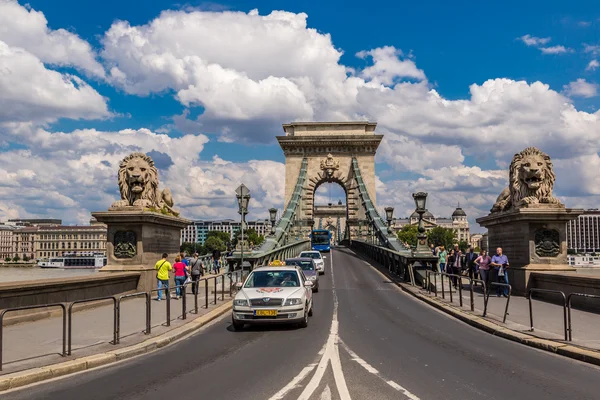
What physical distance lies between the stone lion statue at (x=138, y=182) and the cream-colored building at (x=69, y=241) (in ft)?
257

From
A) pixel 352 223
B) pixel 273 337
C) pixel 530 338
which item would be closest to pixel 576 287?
pixel 530 338

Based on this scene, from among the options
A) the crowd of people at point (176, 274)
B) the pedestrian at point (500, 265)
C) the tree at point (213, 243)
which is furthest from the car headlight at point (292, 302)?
the tree at point (213, 243)

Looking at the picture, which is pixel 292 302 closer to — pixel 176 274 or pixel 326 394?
pixel 326 394

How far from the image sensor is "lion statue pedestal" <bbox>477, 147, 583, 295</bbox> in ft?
58.0

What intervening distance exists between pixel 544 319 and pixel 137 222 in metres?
11.9

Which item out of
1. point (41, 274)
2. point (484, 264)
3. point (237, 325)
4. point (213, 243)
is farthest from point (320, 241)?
point (213, 243)

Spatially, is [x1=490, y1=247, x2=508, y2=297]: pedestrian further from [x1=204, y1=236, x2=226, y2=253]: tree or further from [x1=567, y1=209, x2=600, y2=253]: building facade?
[x1=567, y1=209, x2=600, y2=253]: building facade

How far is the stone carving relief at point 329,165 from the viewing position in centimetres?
6981

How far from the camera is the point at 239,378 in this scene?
7.87 meters

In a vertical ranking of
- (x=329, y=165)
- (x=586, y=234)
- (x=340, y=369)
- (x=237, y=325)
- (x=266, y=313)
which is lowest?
(x=586, y=234)

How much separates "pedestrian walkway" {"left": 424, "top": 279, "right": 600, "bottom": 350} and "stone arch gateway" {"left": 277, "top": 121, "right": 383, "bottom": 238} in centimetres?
5187

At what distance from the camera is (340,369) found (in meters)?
8.27

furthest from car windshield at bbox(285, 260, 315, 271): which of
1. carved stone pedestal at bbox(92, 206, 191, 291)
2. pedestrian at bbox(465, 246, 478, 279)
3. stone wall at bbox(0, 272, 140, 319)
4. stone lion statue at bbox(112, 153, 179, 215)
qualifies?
stone wall at bbox(0, 272, 140, 319)

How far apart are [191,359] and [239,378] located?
183 centimetres
